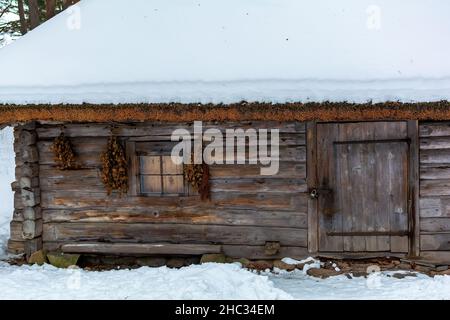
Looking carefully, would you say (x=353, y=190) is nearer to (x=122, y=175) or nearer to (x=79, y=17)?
(x=122, y=175)

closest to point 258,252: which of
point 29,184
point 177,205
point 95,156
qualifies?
point 177,205

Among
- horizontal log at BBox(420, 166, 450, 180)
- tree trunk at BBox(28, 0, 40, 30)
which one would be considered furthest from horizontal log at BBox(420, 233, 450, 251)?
tree trunk at BBox(28, 0, 40, 30)

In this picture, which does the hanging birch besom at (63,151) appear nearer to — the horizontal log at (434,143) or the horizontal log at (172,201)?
the horizontal log at (172,201)

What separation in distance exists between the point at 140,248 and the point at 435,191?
414 centimetres

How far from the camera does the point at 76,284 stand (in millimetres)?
5781

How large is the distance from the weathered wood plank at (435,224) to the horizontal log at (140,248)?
9.17 ft

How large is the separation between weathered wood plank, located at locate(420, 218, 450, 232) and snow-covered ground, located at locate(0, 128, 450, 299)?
651 millimetres

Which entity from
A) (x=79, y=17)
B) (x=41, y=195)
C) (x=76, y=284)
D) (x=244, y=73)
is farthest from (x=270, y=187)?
(x=79, y=17)

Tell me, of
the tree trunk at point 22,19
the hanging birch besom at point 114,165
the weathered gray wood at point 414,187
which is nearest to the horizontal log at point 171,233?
the hanging birch besom at point 114,165

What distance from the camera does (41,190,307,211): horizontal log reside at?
641cm

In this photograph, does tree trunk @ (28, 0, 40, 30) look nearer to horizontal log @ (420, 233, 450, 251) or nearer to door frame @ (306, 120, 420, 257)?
door frame @ (306, 120, 420, 257)

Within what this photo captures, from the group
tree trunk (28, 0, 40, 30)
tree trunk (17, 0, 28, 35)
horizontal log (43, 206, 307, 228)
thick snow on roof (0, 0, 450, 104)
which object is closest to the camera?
thick snow on roof (0, 0, 450, 104)

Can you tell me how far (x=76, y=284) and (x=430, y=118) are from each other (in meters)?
4.86

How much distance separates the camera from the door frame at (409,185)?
6.14m
